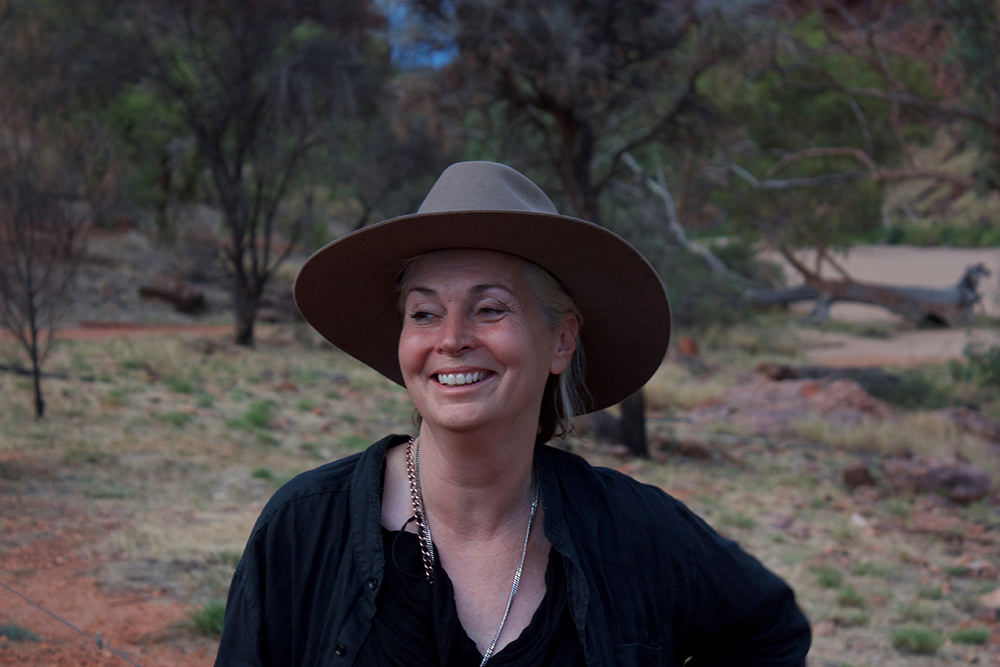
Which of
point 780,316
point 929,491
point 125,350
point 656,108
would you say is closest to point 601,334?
point 929,491

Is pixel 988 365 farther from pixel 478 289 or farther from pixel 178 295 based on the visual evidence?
pixel 178 295

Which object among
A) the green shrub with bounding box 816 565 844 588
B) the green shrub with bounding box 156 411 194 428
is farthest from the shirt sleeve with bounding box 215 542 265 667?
the green shrub with bounding box 156 411 194 428

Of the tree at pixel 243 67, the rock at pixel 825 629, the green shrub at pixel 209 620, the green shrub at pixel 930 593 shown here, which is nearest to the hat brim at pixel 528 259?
the green shrub at pixel 209 620

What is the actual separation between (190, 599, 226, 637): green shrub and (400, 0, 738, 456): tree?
5792 mm

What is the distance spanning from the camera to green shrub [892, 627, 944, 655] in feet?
17.1

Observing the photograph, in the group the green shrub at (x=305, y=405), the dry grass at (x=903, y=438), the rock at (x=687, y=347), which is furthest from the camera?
the rock at (x=687, y=347)

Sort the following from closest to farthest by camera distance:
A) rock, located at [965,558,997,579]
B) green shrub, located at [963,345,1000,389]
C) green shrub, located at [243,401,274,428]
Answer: rock, located at [965,558,997,579] → green shrub, located at [243,401,274,428] → green shrub, located at [963,345,1000,389]

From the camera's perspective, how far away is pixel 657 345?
239 centimetres

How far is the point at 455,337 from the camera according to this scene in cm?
200

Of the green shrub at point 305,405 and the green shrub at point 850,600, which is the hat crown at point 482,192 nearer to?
the green shrub at point 850,600

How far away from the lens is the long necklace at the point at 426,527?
1967 millimetres

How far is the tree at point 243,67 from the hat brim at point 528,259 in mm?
13666

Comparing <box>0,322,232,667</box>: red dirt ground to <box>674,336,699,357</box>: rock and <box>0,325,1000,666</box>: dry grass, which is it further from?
<box>674,336,699,357</box>: rock

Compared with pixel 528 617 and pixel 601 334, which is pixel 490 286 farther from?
pixel 528 617
